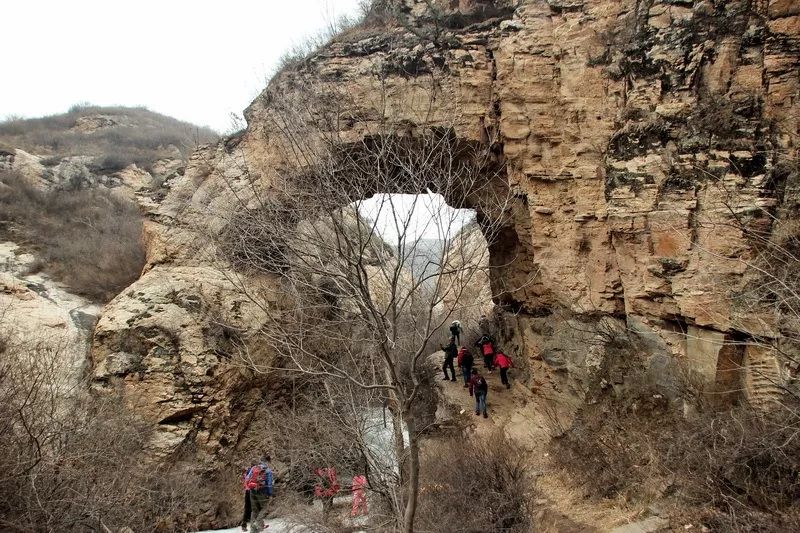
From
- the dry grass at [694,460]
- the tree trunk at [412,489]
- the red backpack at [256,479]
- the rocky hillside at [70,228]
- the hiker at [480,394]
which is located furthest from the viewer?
the hiker at [480,394]

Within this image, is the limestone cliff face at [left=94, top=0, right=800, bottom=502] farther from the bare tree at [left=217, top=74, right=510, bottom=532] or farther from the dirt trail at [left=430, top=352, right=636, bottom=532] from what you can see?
the dirt trail at [left=430, top=352, right=636, bottom=532]

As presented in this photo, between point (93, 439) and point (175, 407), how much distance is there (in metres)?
1.65

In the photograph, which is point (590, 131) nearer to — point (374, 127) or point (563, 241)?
point (563, 241)

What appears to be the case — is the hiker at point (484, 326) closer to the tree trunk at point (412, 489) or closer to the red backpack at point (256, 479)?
the red backpack at point (256, 479)

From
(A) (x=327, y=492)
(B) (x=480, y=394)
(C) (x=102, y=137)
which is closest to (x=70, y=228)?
(A) (x=327, y=492)

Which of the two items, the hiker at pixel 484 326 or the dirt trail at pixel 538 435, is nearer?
the dirt trail at pixel 538 435

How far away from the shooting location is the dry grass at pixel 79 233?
11297 mm

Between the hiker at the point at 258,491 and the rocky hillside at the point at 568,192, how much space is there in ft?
4.66

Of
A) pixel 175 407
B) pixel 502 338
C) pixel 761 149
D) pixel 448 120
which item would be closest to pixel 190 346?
pixel 175 407

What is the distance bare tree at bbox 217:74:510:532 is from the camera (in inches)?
169

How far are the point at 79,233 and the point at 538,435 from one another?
42.0ft

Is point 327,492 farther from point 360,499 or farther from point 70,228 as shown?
point 70,228

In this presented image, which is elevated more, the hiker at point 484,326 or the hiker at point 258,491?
the hiker at point 484,326

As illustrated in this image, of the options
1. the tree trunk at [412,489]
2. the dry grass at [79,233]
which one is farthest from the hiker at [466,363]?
the dry grass at [79,233]
